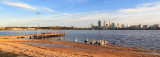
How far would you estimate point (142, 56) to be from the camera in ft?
48.5

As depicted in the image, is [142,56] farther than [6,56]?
Yes

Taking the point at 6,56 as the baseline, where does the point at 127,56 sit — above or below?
below

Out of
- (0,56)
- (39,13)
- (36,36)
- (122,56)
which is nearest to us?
(0,56)

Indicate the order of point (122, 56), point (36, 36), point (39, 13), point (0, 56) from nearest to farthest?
point (0, 56)
point (122, 56)
point (36, 36)
point (39, 13)

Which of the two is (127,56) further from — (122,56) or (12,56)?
(12,56)

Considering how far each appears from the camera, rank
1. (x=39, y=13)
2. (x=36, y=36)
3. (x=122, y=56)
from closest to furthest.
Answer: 1. (x=122, y=56)
2. (x=36, y=36)
3. (x=39, y=13)

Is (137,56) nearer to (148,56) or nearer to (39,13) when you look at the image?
(148,56)

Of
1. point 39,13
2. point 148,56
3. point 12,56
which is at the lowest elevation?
point 148,56

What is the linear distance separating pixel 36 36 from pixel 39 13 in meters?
10.4

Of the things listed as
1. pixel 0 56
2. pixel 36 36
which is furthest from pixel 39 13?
pixel 0 56

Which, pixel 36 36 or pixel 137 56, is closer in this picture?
pixel 137 56

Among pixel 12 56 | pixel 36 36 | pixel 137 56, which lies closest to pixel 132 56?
pixel 137 56

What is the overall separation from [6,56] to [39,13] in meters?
44.2

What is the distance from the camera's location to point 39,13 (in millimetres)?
51250
